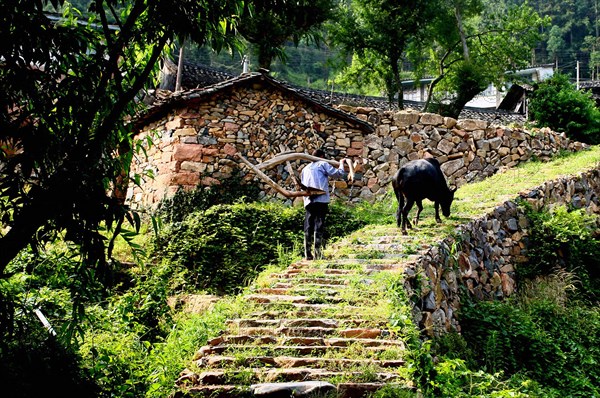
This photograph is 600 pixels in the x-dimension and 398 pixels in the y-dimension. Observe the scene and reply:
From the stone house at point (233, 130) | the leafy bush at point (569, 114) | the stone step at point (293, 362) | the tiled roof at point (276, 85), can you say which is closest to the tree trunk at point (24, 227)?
the stone step at point (293, 362)

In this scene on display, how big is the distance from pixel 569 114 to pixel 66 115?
1780 cm

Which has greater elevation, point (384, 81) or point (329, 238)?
point (384, 81)

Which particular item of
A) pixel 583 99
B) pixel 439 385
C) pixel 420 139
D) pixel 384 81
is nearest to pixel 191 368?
pixel 439 385

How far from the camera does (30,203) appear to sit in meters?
3.24

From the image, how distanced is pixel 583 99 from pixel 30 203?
18386 mm

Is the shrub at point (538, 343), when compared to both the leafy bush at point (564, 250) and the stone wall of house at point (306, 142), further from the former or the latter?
the stone wall of house at point (306, 142)

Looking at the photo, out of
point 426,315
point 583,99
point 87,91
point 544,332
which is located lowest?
point 544,332

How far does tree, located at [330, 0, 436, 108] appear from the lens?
68.4ft

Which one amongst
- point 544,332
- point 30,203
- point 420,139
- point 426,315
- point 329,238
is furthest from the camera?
point 420,139

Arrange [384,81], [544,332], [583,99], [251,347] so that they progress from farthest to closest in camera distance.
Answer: [384,81]
[583,99]
[544,332]
[251,347]

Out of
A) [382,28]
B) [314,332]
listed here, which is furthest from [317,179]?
[382,28]

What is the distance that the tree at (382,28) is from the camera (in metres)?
20.9

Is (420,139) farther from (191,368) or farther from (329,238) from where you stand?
(191,368)

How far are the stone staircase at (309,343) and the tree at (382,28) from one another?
14.6 meters
